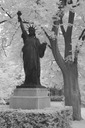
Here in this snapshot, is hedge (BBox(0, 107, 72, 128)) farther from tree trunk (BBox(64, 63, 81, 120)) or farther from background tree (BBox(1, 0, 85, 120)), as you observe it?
tree trunk (BBox(64, 63, 81, 120))

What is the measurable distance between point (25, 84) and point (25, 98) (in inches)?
29.6

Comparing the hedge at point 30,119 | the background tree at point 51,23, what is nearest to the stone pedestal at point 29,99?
the hedge at point 30,119

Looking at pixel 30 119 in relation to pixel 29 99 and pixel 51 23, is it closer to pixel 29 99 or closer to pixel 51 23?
pixel 29 99

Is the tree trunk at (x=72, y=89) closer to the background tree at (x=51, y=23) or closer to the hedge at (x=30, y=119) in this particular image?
the background tree at (x=51, y=23)

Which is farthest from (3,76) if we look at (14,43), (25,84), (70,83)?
(25,84)

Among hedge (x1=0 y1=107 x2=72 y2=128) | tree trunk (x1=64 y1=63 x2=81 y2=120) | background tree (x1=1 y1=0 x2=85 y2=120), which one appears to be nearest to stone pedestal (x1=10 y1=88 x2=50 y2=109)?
hedge (x1=0 y1=107 x2=72 y2=128)

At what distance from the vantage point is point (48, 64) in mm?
24047

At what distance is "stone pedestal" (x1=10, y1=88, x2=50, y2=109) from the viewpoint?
33.9 feet

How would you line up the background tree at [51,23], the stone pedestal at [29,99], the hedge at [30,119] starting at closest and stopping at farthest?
the hedge at [30,119], the stone pedestal at [29,99], the background tree at [51,23]

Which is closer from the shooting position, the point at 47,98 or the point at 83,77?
the point at 47,98

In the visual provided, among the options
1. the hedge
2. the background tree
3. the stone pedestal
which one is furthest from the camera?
the background tree

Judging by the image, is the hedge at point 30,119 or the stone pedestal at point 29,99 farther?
the stone pedestal at point 29,99

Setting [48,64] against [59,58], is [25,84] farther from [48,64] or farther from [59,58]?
[48,64]

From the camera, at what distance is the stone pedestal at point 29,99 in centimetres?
1032
